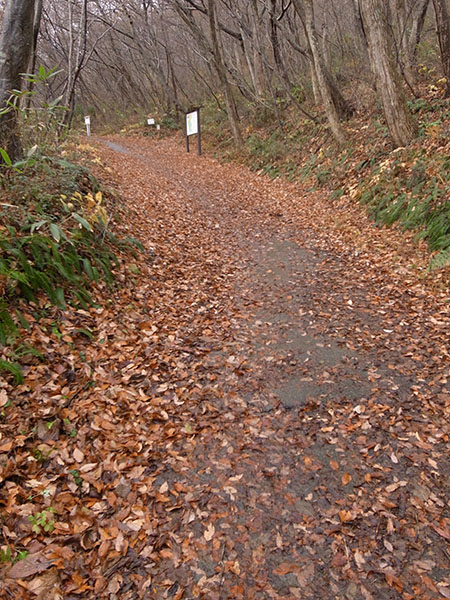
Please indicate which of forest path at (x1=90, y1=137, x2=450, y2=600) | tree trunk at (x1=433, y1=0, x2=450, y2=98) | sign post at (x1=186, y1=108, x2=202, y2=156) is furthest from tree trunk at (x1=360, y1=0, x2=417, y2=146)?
sign post at (x1=186, y1=108, x2=202, y2=156)

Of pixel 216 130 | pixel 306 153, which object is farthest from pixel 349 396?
pixel 216 130

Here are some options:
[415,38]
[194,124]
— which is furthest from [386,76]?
[194,124]

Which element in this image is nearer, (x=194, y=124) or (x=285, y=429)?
(x=285, y=429)

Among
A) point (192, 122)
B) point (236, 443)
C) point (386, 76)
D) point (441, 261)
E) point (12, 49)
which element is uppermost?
point (192, 122)

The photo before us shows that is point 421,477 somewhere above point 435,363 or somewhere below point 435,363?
below

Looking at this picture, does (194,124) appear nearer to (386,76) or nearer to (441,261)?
(386,76)

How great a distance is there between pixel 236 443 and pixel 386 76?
8.70 metres

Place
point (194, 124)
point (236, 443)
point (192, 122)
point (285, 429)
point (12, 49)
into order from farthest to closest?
point (192, 122) < point (194, 124) < point (12, 49) < point (285, 429) < point (236, 443)

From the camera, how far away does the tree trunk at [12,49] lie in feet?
17.5

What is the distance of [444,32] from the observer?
8.74m

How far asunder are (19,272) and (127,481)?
8.37 feet

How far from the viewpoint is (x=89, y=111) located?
110 ft

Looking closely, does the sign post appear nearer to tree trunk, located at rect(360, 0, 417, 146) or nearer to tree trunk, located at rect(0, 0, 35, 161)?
tree trunk, located at rect(360, 0, 417, 146)

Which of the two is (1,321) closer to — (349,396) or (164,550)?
(164,550)
